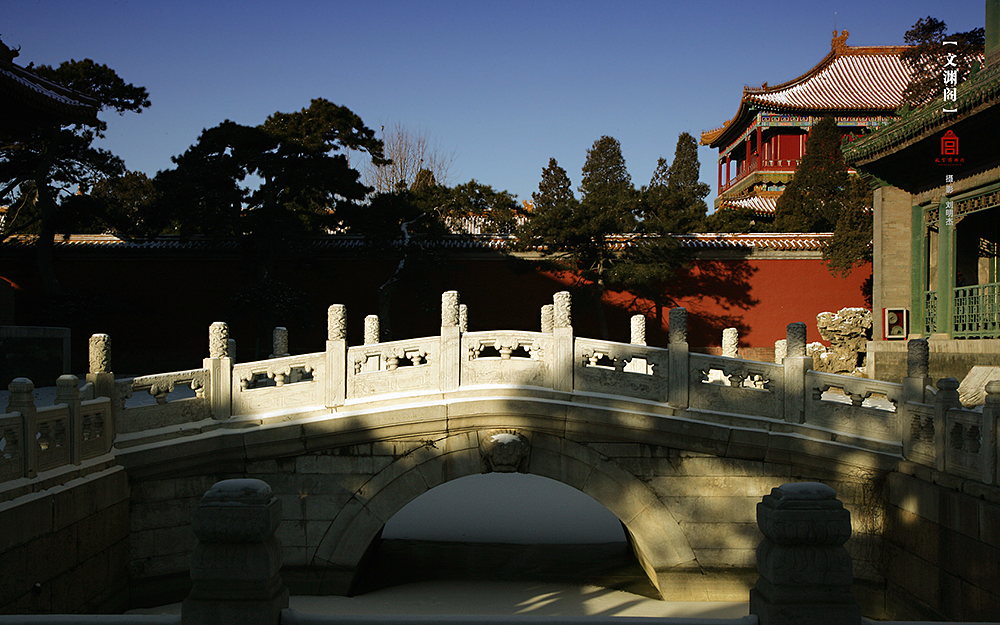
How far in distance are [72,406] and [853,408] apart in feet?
21.8

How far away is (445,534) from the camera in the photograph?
957 cm

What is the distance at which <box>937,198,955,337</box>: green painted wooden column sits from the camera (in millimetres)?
10016

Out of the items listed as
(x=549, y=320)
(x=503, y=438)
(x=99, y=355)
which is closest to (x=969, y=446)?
(x=549, y=320)

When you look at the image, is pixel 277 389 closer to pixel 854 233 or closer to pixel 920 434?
pixel 920 434

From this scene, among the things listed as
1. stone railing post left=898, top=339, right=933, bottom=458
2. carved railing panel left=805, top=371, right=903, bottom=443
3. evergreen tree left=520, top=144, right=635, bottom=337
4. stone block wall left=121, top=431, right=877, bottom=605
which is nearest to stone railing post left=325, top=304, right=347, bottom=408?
stone block wall left=121, top=431, right=877, bottom=605

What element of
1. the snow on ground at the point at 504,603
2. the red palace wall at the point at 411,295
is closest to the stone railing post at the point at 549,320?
the snow on ground at the point at 504,603

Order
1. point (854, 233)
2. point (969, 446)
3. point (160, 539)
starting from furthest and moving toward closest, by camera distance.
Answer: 1. point (854, 233)
2. point (160, 539)
3. point (969, 446)

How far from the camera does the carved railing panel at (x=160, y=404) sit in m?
6.30

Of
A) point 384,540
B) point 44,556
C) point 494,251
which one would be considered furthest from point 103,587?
point 494,251

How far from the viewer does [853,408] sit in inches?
253

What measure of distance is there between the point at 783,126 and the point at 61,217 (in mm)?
21853

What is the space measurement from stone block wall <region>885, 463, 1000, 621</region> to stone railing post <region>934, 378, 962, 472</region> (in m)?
0.13

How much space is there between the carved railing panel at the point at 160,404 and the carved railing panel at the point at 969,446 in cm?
637

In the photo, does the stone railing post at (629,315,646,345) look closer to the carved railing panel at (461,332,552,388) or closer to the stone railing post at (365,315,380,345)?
the carved railing panel at (461,332,552,388)
